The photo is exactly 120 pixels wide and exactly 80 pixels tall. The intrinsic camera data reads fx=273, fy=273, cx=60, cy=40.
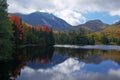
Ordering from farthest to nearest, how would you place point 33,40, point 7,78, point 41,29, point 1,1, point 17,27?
point 41,29
point 33,40
point 17,27
point 1,1
point 7,78

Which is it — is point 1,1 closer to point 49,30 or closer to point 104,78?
point 104,78

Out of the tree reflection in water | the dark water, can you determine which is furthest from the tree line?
the dark water

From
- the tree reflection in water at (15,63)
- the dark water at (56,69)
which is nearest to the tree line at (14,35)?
the tree reflection in water at (15,63)

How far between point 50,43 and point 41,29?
1163 centimetres

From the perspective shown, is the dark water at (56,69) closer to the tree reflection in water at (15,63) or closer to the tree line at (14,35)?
the tree reflection in water at (15,63)

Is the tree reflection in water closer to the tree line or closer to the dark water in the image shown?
the dark water

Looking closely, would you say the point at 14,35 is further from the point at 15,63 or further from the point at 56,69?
the point at 56,69

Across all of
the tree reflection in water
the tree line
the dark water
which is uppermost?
Answer: the tree line

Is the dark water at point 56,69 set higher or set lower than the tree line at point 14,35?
lower

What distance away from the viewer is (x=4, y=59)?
5634 cm

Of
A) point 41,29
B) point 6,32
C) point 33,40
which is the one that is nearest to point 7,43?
point 6,32

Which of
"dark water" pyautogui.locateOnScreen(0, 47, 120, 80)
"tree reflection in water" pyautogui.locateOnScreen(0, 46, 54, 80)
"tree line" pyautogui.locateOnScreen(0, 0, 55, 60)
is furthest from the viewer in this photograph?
"tree line" pyautogui.locateOnScreen(0, 0, 55, 60)

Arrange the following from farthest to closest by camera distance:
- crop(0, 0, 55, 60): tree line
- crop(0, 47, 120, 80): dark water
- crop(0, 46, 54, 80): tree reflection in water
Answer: crop(0, 0, 55, 60): tree line → crop(0, 47, 120, 80): dark water → crop(0, 46, 54, 80): tree reflection in water

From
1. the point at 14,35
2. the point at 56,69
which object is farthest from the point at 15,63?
the point at 14,35
